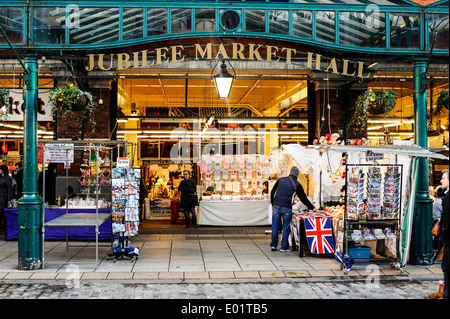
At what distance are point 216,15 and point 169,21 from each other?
950 millimetres

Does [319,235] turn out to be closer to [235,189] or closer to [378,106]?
[378,106]

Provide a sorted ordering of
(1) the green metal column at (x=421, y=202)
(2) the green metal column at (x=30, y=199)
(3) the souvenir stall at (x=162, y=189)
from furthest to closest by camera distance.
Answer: (3) the souvenir stall at (x=162, y=189), (1) the green metal column at (x=421, y=202), (2) the green metal column at (x=30, y=199)

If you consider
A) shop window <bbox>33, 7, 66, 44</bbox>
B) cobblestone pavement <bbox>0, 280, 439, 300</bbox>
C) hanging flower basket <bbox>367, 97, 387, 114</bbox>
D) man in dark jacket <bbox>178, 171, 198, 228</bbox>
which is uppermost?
shop window <bbox>33, 7, 66, 44</bbox>

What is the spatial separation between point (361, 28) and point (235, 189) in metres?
6.53

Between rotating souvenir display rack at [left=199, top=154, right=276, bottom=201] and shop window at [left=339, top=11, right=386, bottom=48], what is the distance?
580 cm

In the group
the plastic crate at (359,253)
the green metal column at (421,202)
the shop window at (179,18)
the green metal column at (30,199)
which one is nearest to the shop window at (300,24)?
the shop window at (179,18)

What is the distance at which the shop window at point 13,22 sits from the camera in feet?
29.3

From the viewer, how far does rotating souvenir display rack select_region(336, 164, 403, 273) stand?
348 inches

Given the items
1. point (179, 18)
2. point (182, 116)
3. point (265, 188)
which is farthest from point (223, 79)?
point (182, 116)

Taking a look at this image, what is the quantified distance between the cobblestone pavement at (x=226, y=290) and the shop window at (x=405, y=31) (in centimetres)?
467

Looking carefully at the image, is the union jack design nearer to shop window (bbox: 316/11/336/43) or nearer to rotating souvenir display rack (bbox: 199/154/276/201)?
shop window (bbox: 316/11/336/43)

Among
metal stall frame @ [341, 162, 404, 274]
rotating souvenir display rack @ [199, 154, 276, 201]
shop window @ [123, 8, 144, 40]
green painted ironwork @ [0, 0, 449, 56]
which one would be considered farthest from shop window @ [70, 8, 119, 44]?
rotating souvenir display rack @ [199, 154, 276, 201]

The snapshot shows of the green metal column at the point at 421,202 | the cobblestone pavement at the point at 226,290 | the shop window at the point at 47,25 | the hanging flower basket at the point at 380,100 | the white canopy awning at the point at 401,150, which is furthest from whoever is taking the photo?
the hanging flower basket at the point at 380,100

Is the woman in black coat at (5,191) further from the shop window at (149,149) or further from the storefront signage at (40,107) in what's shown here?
the shop window at (149,149)
